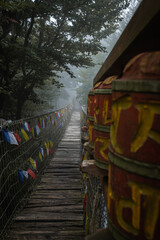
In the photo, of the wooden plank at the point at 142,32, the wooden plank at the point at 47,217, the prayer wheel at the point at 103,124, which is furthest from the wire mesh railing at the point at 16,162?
the wooden plank at the point at 142,32

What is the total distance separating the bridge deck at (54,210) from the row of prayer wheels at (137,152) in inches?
131

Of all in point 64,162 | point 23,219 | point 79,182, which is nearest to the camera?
point 23,219

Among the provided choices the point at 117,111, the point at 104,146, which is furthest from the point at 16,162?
the point at 117,111

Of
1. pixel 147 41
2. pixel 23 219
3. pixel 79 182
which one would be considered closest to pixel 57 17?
pixel 79 182

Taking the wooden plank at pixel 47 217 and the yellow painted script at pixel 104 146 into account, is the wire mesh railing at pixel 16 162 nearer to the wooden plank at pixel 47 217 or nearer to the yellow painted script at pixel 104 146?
the wooden plank at pixel 47 217

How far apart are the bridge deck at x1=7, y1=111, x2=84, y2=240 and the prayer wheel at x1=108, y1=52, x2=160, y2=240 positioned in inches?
132

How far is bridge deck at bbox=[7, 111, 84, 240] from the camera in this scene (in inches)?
142

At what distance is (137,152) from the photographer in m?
0.62

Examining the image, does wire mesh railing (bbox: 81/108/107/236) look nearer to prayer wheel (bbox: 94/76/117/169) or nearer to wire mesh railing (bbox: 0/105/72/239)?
prayer wheel (bbox: 94/76/117/169)

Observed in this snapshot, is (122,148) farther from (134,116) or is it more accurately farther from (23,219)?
(23,219)

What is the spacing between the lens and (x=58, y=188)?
5754 millimetres

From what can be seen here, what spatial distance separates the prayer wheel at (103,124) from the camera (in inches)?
46.2

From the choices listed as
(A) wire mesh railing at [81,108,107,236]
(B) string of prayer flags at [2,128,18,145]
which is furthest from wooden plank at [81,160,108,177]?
(B) string of prayer flags at [2,128,18,145]

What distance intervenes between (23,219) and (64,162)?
4.04 m
